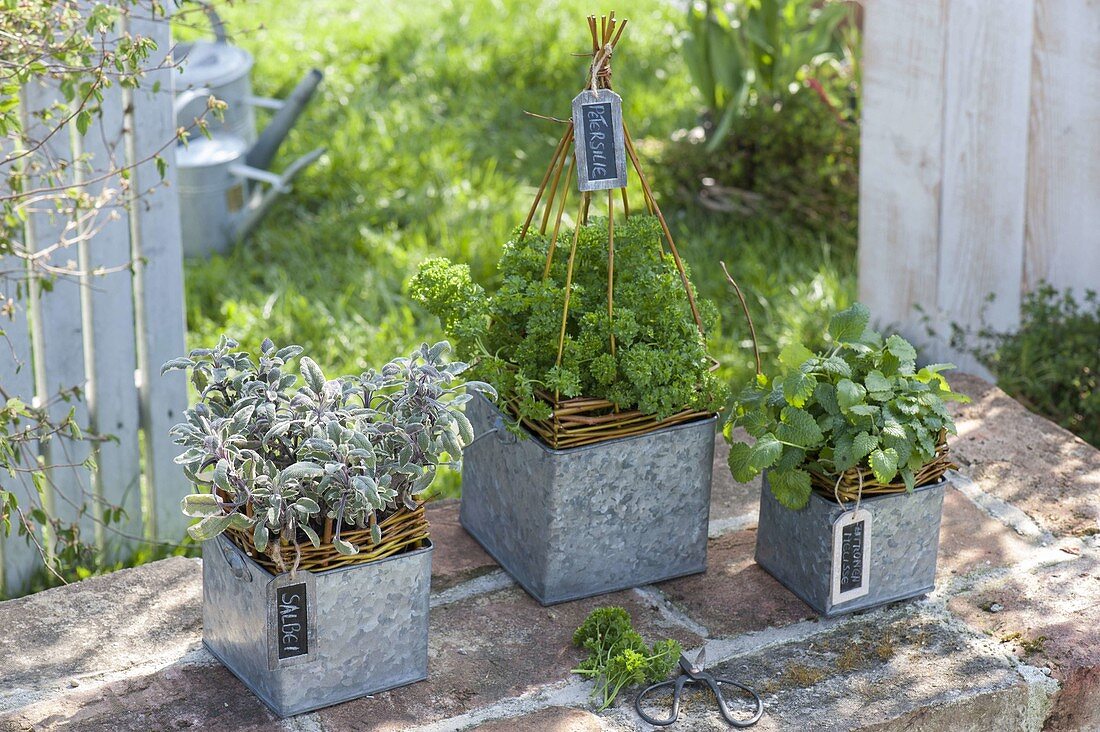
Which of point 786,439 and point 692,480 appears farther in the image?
point 692,480

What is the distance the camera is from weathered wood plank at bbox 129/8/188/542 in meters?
2.74

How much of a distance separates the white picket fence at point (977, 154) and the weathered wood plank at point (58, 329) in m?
1.96

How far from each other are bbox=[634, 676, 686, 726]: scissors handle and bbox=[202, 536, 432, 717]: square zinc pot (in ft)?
1.09

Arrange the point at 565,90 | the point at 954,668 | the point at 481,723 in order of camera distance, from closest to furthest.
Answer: the point at 481,723 → the point at 954,668 → the point at 565,90

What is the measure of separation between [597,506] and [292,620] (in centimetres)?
56

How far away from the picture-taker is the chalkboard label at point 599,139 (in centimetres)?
199

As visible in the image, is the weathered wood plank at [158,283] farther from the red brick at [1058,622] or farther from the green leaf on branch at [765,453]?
the red brick at [1058,622]

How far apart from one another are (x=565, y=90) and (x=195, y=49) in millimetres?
1634

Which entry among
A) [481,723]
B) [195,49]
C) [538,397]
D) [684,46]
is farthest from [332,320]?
[481,723]

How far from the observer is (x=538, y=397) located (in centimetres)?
211

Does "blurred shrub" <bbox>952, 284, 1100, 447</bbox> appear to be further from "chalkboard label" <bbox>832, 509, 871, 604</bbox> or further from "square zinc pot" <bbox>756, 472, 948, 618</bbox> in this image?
"chalkboard label" <bbox>832, 509, 871, 604</bbox>

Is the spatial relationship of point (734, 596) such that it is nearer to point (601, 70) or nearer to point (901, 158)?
point (601, 70)

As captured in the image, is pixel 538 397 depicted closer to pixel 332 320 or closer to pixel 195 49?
pixel 332 320

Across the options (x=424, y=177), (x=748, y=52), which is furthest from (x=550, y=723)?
(x=748, y=52)
